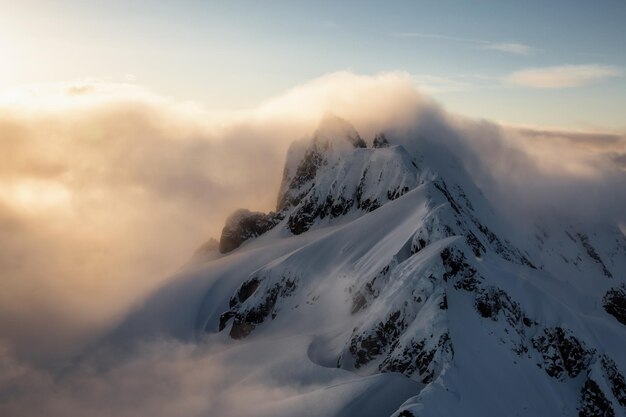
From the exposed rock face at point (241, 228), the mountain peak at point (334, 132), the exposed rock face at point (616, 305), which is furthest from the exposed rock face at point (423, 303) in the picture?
the mountain peak at point (334, 132)

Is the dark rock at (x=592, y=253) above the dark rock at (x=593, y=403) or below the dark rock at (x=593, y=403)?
below

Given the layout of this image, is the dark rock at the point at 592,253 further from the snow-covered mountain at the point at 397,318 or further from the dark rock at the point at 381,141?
the dark rock at the point at 381,141

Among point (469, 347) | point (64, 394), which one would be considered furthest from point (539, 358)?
point (64, 394)

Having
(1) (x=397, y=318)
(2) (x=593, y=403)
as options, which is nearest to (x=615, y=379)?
(2) (x=593, y=403)

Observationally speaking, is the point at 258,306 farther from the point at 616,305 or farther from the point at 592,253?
the point at 592,253

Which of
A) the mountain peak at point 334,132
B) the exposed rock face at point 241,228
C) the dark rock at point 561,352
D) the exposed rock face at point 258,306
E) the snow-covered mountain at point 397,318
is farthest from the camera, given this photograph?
the mountain peak at point 334,132

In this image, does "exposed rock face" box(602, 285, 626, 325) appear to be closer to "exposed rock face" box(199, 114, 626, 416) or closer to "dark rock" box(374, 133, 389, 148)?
"exposed rock face" box(199, 114, 626, 416)

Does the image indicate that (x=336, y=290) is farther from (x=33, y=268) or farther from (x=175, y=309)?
(x=33, y=268)
